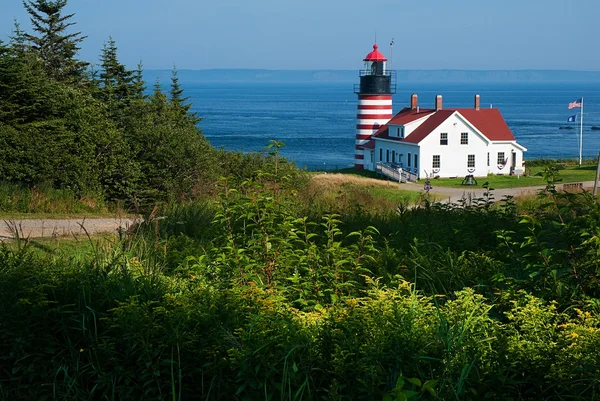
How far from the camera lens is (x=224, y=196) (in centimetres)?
637

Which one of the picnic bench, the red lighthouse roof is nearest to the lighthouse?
the red lighthouse roof

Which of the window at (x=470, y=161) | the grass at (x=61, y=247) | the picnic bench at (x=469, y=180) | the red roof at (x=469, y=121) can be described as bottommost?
the picnic bench at (x=469, y=180)

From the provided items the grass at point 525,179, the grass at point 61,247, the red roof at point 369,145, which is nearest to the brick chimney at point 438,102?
the red roof at point 369,145

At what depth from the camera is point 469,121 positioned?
56.6m

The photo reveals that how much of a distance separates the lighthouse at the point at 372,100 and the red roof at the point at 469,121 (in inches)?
187

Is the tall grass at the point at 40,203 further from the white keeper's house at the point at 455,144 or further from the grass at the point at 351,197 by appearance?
the white keeper's house at the point at 455,144

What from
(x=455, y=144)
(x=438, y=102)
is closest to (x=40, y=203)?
(x=455, y=144)

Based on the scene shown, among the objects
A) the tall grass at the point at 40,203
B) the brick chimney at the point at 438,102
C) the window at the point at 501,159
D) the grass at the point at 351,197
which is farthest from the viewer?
the brick chimney at the point at 438,102

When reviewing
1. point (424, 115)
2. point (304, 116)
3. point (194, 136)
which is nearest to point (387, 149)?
point (424, 115)

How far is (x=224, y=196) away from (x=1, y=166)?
48.8 feet

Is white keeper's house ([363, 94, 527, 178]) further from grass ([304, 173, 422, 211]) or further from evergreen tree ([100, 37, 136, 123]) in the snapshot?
evergreen tree ([100, 37, 136, 123])

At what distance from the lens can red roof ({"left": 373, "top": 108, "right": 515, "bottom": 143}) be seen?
2189 inches

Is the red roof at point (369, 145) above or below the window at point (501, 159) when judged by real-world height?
above

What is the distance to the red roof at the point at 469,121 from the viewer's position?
5559 cm
